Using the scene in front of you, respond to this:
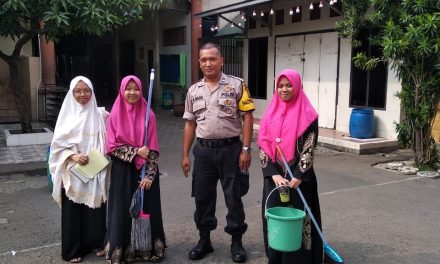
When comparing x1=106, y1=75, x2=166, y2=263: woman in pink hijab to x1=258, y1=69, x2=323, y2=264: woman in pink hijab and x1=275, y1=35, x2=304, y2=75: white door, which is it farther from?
x1=275, y1=35, x2=304, y2=75: white door

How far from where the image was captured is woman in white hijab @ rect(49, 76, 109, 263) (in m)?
3.42

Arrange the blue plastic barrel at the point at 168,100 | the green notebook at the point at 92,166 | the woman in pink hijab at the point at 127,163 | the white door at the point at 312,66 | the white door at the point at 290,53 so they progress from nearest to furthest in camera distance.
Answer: the woman in pink hijab at the point at 127,163, the green notebook at the point at 92,166, the white door at the point at 312,66, the white door at the point at 290,53, the blue plastic barrel at the point at 168,100

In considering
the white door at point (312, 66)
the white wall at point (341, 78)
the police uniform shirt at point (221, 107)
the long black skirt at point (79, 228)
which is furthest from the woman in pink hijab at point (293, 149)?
the white door at point (312, 66)

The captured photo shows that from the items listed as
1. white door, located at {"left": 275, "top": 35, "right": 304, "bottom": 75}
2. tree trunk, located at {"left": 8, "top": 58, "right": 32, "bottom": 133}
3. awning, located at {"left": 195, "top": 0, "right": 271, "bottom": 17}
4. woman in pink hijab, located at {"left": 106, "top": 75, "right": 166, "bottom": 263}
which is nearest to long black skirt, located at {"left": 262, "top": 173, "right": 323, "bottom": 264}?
woman in pink hijab, located at {"left": 106, "top": 75, "right": 166, "bottom": 263}

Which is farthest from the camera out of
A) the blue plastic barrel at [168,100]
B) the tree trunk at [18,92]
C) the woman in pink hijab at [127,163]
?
the blue plastic barrel at [168,100]

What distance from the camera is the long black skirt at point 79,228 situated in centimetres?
352

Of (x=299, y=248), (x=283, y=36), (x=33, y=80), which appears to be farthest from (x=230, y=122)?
(x=33, y=80)

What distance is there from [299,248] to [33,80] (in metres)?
10.3

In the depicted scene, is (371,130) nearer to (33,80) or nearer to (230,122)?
(230,122)

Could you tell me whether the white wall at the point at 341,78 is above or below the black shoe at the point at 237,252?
above

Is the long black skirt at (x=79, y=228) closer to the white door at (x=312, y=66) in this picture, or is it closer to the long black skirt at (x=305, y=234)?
the long black skirt at (x=305, y=234)

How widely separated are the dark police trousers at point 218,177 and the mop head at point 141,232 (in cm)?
46

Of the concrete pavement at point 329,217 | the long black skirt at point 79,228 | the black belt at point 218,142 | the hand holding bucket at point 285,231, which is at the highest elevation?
the black belt at point 218,142

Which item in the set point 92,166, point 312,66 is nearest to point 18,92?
point 92,166
